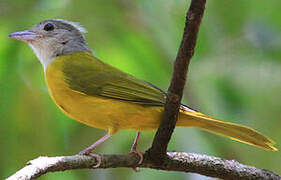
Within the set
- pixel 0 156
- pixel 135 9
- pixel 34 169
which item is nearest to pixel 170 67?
pixel 135 9

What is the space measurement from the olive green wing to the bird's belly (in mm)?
53

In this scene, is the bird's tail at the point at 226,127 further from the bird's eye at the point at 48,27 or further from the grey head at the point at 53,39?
the bird's eye at the point at 48,27

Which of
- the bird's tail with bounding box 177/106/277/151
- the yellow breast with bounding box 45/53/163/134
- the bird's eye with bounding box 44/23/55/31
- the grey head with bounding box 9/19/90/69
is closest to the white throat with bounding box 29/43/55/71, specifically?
the grey head with bounding box 9/19/90/69

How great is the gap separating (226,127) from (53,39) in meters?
1.94

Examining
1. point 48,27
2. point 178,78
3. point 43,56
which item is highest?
point 48,27

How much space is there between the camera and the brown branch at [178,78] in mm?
2189

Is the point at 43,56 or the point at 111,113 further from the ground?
the point at 43,56

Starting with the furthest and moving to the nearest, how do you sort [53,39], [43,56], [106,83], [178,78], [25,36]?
1. [53,39]
2. [43,56]
3. [25,36]
4. [106,83]
5. [178,78]

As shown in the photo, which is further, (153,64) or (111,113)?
(153,64)

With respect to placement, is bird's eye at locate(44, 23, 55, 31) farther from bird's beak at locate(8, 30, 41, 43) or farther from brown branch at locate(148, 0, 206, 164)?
brown branch at locate(148, 0, 206, 164)

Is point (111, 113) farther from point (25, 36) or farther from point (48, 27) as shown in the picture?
point (48, 27)

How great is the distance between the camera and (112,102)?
3.24 metres

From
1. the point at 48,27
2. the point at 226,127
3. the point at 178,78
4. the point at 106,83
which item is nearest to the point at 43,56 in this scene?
the point at 48,27

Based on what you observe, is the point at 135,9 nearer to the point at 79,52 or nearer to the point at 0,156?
the point at 79,52
